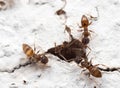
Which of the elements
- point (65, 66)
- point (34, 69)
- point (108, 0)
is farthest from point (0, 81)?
point (108, 0)

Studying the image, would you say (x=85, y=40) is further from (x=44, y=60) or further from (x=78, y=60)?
(x=44, y=60)

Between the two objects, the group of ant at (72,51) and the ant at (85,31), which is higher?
the ant at (85,31)

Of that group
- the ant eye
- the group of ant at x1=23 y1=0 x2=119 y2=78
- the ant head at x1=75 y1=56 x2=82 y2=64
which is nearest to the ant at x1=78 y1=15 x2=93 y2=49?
the group of ant at x1=23 y1=0 x2=119 y2=78

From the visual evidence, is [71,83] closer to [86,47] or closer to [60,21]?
[86,47]

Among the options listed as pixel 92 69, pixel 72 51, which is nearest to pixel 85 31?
pixel 72 51

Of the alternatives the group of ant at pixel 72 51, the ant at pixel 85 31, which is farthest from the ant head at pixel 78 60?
the ant at pixel 85 31

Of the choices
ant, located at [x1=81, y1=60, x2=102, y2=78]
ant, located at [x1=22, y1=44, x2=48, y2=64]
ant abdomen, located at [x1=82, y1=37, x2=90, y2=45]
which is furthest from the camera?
ant abdomen, located at [x1=82, y1=37, x2=90, y2=45]

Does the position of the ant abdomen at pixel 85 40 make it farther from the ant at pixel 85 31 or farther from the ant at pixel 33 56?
the ant at pixel 33 56

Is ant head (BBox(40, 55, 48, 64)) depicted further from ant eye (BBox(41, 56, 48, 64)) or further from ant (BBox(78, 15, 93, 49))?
ant (BBox(78, 15, 93, 49))
